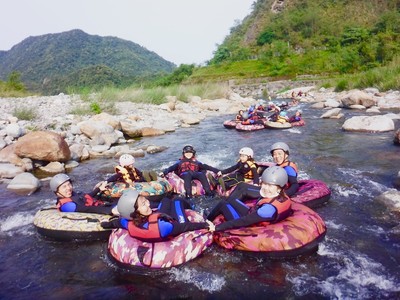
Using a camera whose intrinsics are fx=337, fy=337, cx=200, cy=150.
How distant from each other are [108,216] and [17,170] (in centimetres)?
551

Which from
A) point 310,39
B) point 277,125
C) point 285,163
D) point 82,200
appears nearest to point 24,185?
point 82,200

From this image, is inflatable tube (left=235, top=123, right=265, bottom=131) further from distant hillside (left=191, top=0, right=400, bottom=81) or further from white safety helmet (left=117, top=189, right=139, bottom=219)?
distant hillside (left=191, top=0, right=400, bottom=81)

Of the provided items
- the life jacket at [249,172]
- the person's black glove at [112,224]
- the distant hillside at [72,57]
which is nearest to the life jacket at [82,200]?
the person's black glove at [112,224]

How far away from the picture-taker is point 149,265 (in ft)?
16.0

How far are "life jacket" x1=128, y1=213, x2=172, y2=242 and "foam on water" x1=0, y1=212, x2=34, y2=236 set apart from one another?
279 centimetres

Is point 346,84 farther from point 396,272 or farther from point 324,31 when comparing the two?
point 324,31

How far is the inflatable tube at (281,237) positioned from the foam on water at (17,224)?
4037 millimetres

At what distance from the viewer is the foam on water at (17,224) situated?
6.69m

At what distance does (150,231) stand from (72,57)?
140m

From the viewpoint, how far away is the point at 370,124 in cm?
1360

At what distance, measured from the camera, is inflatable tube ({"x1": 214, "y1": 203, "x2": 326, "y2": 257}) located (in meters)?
4.96

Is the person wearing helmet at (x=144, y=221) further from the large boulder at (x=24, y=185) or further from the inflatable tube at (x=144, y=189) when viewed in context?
the large boulder at (x=24, y=185)

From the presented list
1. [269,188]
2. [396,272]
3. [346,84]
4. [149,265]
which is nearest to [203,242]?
[149,265]

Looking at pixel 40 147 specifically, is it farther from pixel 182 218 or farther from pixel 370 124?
pixel 370 124
